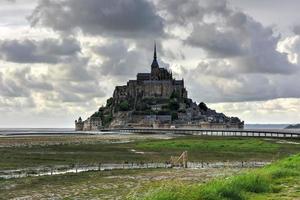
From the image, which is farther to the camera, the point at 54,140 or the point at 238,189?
the point at 54,140

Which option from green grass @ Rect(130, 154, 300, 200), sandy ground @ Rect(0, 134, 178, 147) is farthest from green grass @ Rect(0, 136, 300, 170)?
green grass @ Rect(130, 154, 300, 200)

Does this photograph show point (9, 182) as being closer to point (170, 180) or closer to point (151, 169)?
point (170, 180)

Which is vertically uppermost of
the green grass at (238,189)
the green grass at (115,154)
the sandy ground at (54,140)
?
the sandy ground at (54,140)

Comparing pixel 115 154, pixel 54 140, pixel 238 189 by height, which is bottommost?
pixel 238 189

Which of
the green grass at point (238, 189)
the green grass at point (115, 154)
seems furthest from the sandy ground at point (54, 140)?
the green grass at point (238, 189)

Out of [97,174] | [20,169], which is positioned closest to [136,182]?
[97,174]

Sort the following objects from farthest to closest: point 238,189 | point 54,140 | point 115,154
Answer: point 54,140 < point 115,154 < point 238,189

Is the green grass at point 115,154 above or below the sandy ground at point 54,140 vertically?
below

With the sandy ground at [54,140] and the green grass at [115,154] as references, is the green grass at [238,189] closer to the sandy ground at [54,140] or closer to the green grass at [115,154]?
the green grass at [115,154]

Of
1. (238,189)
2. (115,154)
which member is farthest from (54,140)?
(238,189)

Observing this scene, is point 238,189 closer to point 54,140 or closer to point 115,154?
point 115,154

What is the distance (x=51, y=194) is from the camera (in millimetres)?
19906

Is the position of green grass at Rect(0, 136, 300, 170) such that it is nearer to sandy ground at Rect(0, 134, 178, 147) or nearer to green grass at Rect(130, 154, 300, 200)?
sandy ground at Rect(0, 134, 178, 147)

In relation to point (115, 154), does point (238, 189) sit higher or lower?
lower
